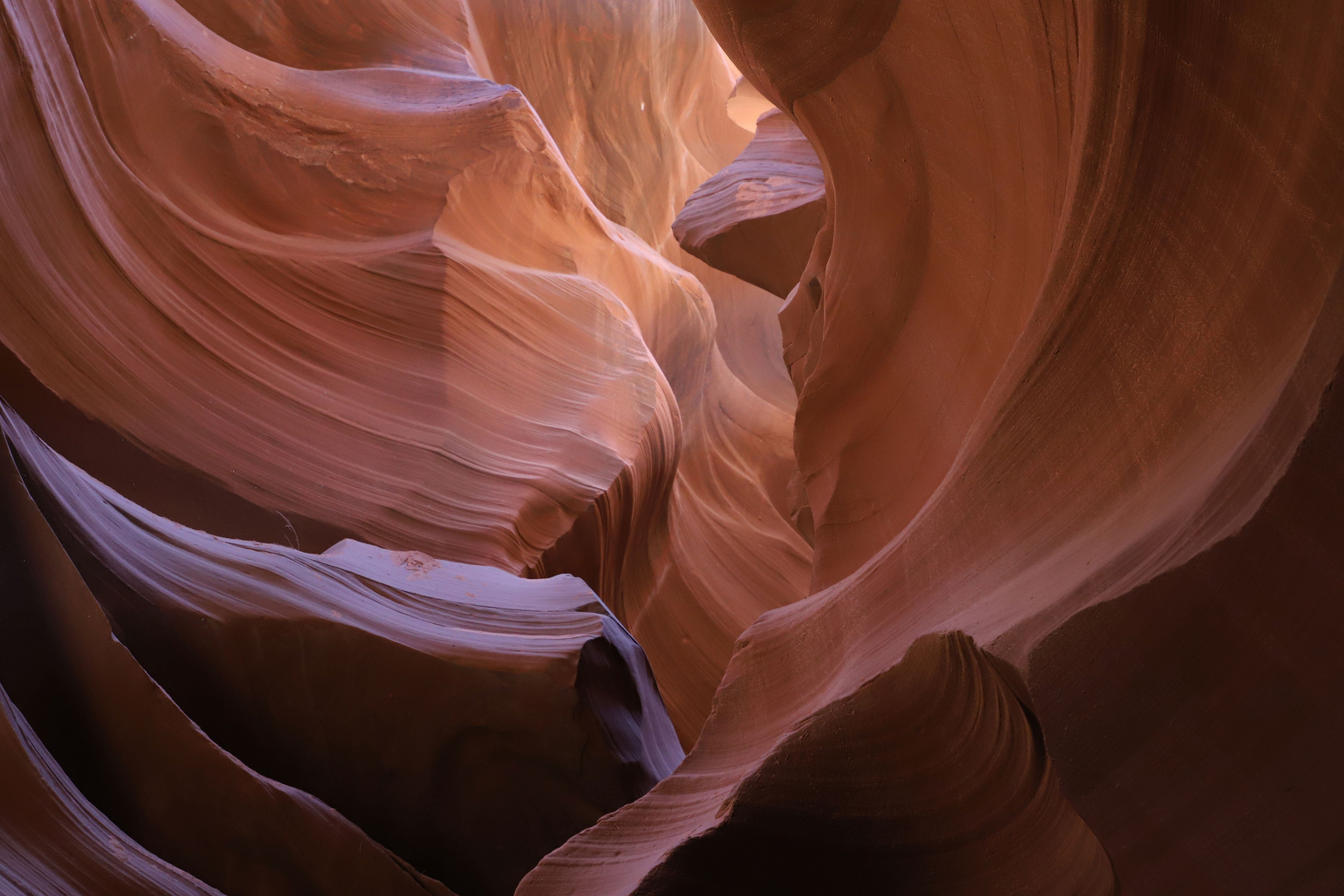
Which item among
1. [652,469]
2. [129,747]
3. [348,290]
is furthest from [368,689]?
[652,469]

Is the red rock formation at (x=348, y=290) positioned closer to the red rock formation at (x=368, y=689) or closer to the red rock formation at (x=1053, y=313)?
the red rock formation at (x=368, y=689)

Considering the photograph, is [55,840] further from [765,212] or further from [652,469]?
[765,212]

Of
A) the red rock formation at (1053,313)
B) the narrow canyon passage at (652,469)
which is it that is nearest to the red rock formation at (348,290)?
the narrow canyon passage at (652,469)

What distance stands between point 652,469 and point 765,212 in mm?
1757

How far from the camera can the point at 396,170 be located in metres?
4.72

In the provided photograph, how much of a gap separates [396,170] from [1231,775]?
175 inches

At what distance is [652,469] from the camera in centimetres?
525

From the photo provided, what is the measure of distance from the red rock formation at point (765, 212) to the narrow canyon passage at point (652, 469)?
0.12 ft

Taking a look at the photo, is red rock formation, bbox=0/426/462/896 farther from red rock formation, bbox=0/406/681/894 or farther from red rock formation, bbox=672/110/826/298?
red rock formation, bbox=672/110/826/298

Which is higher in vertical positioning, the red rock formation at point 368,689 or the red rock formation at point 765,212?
the red rock formation at point 765,212

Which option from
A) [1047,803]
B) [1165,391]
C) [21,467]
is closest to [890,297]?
[1165,391]

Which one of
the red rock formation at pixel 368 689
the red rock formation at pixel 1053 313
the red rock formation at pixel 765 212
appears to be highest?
Result: the red rock formation at pixel 1053 313

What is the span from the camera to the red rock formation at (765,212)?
582 centimetres

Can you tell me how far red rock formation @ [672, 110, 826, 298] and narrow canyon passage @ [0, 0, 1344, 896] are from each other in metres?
0.04
